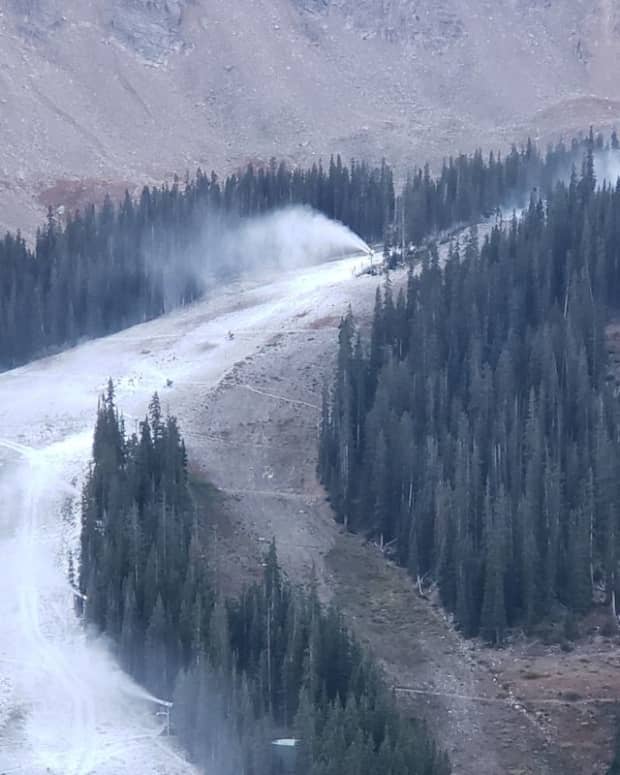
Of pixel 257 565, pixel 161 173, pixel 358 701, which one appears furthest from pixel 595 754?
pixel 161 173

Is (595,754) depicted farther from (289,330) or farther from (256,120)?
(256,120)

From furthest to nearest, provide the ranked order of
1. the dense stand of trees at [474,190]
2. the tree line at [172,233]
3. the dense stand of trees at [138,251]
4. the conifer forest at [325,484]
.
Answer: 1. the dense stand of trees at [474,190]
2. the tree line at [172,233]
3. the dense stand of trees at [138,251]
4. the conifer forest at [325,484]

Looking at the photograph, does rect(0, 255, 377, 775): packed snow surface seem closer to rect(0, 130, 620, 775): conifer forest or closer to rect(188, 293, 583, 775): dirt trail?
rect(0, 130, 620, 775): conifer forest

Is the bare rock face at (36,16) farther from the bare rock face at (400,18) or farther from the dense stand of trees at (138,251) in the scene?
the dense stand of trees at (138,251)

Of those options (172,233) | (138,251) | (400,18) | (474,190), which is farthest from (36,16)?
(474,190)

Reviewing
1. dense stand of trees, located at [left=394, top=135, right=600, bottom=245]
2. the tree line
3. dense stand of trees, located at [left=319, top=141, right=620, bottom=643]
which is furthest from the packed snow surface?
dense stand of trees, located at [left=319, top=141, right=620, bottom=643]

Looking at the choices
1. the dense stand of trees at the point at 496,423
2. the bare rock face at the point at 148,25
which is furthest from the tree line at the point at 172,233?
the bare rock face at the point at 148,25
